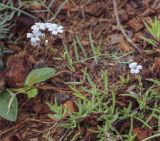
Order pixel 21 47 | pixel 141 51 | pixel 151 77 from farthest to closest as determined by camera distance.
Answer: pixel 21 47 < pixel 141 51 < pixel 151 77

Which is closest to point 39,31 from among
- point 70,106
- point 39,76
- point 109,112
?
point 39,76

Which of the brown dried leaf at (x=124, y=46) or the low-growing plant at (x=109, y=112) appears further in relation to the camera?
the brown dried leaf at (x=124, y=46)

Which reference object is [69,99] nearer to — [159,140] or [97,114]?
[97,114]

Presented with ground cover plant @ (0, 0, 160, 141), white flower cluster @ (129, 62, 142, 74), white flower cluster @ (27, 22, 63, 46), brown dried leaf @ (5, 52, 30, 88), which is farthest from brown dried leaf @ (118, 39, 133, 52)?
brown dried leaf @ (5, 52, 30, 88)

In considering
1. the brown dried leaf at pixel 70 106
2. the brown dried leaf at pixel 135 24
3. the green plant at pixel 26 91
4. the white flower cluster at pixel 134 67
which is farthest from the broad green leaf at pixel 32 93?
the brown dried leaf at pixel 135 24

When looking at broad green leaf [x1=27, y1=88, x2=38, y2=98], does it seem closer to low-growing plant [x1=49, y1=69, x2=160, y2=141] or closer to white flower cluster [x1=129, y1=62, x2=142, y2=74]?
low-growing plant [x1=49, y1=69, x2=160, y2=141]

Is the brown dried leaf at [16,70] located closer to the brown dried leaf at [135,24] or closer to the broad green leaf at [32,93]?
the broad green leaf at [32,93]

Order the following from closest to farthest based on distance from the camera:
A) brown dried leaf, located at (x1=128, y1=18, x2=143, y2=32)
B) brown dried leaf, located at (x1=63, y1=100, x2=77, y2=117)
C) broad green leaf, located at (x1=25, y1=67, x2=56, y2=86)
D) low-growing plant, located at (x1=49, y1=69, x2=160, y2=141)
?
low-growing plant, located at (x1=49, y1=69, x2=160, y2=141) → brown dried leaf, located at (x1=63, y1=100, x2=77, y2=117) → broad green leaf, located at (x1=25, y1=67, x2=56, y2=86) → brown dried leaf, located at (x1=128, y1=18, x2=143, y2=32)

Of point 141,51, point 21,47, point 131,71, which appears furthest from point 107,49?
point 21,47
